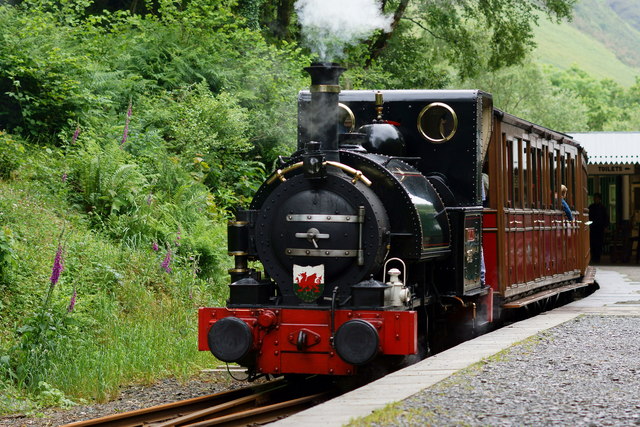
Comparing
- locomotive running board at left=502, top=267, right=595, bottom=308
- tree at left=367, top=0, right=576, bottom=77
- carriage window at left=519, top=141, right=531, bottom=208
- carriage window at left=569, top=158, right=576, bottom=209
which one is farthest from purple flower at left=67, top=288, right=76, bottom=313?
tree at left=367, top=0, right=576, bottom=77

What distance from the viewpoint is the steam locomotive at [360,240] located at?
300 inches

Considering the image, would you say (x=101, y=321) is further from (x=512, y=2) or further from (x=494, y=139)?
(x=512, y=2)

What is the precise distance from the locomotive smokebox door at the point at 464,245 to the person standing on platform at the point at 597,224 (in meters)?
17.3

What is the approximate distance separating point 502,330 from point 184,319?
11.5 ft

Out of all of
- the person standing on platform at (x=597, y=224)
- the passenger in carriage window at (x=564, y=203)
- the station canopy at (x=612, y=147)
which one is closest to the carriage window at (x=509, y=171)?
the passenger in carriage window at (x=564, y=203)

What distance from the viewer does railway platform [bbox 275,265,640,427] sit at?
597 cm

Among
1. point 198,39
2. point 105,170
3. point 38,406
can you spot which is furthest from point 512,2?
point 38,406

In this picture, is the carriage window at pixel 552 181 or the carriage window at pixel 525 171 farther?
the carriage window at pixel 552 181

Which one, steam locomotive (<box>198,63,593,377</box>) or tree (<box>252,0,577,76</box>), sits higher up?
tree (<box>252,0,577,76</box>)

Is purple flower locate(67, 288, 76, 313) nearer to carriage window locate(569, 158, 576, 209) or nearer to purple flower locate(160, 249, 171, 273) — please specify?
purple flower locate(160, 249, 171, 273)

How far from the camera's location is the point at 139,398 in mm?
8297

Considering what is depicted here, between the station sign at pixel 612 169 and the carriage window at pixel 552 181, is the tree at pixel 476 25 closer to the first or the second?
the station sign at pixel 612 169

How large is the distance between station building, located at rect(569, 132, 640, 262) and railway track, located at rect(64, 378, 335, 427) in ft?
67.5

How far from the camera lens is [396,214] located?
26.3ft
